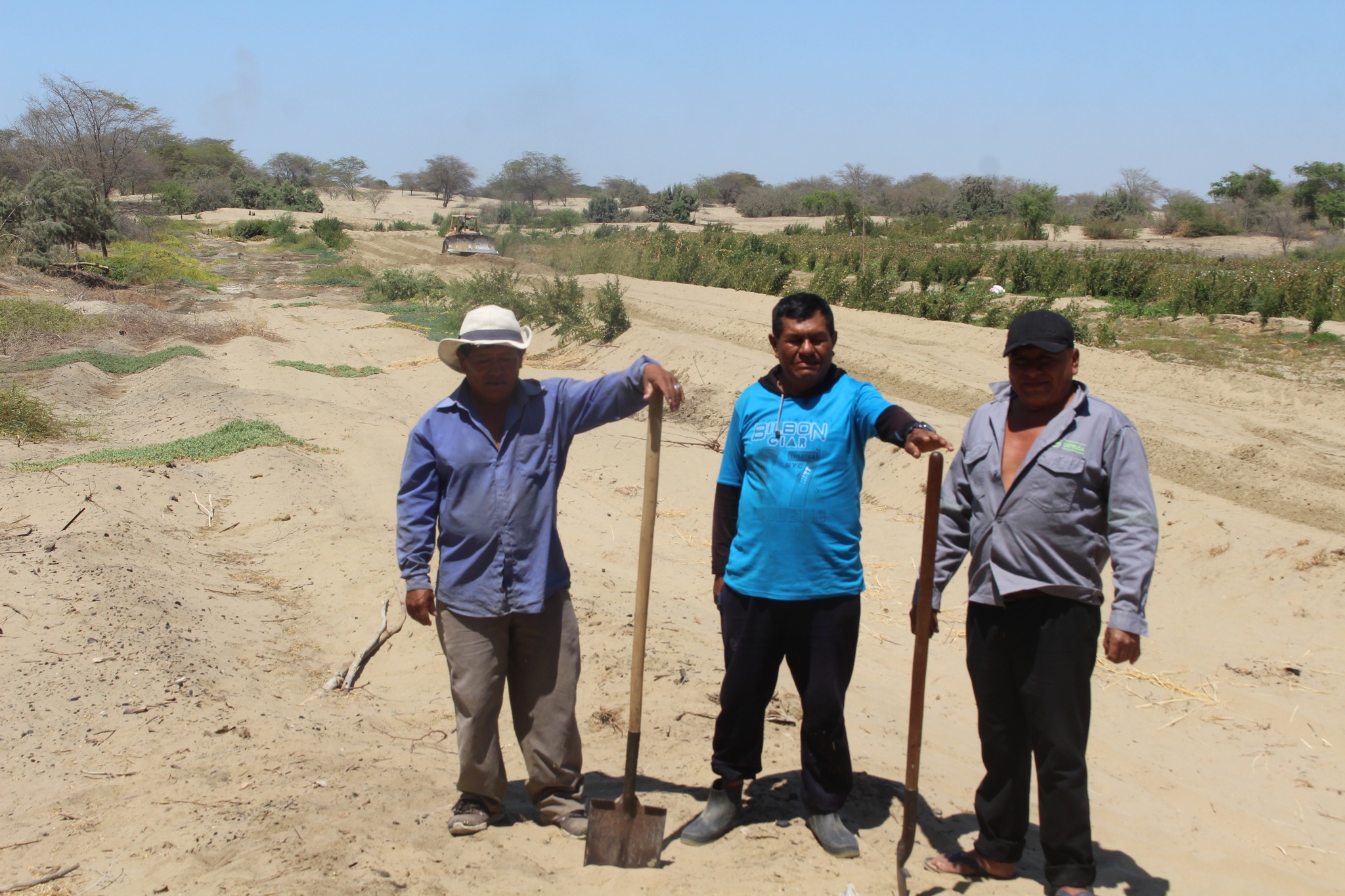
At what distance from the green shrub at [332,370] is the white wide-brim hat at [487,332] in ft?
39.9

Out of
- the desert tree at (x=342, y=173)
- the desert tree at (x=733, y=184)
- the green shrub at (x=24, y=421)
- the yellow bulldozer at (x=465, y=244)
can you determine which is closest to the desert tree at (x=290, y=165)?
the desert tree at (x=342, y=173)

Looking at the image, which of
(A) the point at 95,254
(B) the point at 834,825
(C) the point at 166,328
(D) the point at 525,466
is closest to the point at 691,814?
(B) the point at 834,825

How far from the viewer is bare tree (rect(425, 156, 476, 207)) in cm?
7888

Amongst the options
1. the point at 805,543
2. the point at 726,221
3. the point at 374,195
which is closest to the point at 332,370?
the point at 805,543

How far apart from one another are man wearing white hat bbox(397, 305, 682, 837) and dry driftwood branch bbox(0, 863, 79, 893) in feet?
3.79

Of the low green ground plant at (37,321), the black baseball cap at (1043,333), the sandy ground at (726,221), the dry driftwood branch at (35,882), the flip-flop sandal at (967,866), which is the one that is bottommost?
the dry driftwood branch at (35,882)

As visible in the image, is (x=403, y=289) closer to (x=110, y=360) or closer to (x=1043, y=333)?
(x=110, y=360)

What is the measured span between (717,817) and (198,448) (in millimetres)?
7588

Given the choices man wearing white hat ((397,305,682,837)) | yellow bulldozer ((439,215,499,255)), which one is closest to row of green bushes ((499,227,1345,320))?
yellow bulldozer ((439,215,499,255))

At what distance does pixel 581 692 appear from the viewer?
4.54 metres

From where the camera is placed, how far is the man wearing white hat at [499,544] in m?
3.08

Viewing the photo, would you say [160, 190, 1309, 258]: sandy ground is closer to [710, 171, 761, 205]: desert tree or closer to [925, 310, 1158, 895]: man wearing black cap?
[710, 171, 761, 205]: desert tree

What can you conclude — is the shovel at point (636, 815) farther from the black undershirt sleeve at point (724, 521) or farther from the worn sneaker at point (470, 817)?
the worn sneaker at point (470, 817)

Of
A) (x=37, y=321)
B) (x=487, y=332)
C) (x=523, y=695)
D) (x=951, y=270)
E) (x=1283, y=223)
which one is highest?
(x=1283, y=223)
